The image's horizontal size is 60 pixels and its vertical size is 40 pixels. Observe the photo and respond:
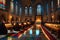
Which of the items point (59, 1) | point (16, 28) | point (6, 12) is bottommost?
point (16, 28)

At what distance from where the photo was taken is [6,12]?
107ft

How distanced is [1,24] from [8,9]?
22.4 m

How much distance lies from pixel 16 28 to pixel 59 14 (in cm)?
1800

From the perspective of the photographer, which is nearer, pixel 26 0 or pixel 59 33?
pixel 59 33

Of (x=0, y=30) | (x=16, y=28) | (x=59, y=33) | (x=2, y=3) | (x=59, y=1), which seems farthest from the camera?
(x=59, y=1)

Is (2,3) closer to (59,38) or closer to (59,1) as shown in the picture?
(59,1)

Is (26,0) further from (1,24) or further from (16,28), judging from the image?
(1,24)

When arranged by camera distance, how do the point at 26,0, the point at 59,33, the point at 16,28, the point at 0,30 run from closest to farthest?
the point at 59,33, the point at 0,30, the point at 26,0, the point at 16,28

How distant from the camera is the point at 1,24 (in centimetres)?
1166

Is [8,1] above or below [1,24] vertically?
above

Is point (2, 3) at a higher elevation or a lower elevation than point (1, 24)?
higher

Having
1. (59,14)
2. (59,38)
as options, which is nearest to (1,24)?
(59,38)

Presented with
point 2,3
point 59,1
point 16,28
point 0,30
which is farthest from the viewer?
point 59,1

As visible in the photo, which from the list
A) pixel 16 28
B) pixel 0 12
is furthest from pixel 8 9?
pixel 16 28
